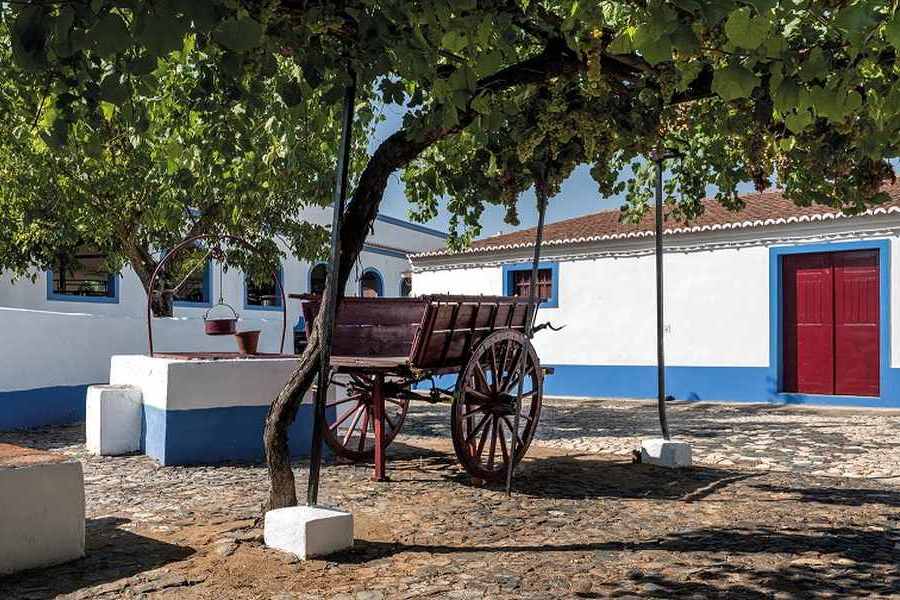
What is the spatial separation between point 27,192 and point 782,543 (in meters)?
8.96

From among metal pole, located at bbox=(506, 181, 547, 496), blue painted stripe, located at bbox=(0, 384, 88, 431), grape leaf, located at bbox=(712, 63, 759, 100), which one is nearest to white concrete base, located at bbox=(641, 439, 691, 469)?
metal pole, located at bbox=(506, 181, 547, 496)

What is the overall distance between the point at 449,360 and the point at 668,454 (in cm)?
217

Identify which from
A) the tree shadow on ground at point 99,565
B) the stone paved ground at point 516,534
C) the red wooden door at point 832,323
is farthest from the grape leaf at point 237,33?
the red wooden door at point 832,323

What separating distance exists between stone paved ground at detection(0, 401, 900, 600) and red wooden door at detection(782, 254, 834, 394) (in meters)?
6.03

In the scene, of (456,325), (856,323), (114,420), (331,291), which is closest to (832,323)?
(856,323)

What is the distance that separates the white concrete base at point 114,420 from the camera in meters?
7.47

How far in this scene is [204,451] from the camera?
713 cm

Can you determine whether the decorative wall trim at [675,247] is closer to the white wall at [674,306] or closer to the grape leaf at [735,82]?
the white wall at [674,306]

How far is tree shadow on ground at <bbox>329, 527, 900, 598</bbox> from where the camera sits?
375cm

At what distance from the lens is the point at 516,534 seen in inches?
186

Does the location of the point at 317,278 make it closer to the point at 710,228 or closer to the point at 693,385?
the point at 693,385

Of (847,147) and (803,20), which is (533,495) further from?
(803,20)

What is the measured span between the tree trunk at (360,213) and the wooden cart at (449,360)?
41.3 inches

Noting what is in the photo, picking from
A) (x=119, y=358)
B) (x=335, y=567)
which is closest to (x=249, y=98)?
(x=335, y=567)
